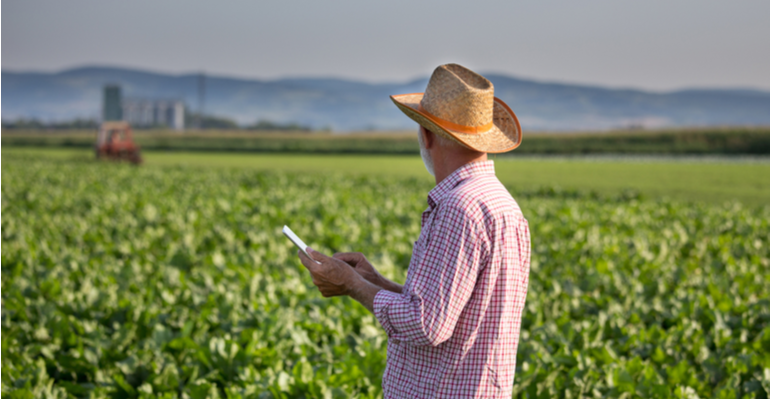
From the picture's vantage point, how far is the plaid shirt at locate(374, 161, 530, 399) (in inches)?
72.0

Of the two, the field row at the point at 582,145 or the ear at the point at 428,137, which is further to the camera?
the field row at the point at 582,145

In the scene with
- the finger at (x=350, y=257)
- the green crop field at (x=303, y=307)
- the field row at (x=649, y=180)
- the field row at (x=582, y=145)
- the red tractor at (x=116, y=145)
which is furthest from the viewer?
the field row at (x=582, y=145)

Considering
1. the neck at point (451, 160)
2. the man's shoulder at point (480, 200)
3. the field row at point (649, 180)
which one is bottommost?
the field row at point (649, 180)

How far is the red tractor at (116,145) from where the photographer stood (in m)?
31.0

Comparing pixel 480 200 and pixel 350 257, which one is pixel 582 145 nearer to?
pixel 350 257

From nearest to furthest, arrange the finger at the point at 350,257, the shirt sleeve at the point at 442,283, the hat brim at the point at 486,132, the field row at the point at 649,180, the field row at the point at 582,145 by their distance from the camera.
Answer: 1. the shirt sleeve at the point at 442,283
2. the hat brim at the point at 486,132
3. the finger at the point at 350,257
4. the field row at the point at 649,180
5. the field row at the point at 582,145

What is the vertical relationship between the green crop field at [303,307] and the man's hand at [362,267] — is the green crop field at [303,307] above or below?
below

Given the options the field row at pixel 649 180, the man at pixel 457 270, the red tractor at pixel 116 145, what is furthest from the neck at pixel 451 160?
the red tractor at pixel 116 145

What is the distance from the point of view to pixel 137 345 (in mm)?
4047

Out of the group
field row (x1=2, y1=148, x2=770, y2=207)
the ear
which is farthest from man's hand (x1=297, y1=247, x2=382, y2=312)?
field row (x1=2, y1=148, x2=770, y2=207)

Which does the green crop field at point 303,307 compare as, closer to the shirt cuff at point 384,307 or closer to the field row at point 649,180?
the shirt cuff at point 384,307

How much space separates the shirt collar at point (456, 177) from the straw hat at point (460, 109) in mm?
65

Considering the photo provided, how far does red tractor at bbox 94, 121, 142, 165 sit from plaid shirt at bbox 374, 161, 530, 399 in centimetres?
3082

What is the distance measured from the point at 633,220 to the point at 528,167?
22315 millimetres
